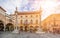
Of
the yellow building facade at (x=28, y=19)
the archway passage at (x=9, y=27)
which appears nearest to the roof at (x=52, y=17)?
the yellow building facade at (x=28, y=19)

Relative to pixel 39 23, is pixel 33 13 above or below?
above

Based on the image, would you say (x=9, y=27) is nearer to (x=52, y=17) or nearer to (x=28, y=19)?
(x=28, y=19)

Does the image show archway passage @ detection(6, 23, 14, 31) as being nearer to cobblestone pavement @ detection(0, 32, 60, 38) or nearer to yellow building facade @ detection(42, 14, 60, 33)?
cobblestone pavement @ detection(0, 32, 60, 38)

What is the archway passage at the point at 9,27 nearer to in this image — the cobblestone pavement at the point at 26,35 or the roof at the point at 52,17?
the cobblestone pavement at the point at 26,35

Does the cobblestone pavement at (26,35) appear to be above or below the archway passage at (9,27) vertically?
below

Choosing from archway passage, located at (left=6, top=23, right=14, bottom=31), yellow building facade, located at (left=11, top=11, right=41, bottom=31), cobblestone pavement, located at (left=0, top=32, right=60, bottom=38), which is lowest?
cobblestone pavement, located at (left=0, top=32, right=60, bottom=38)

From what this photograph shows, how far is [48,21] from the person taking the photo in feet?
7.54

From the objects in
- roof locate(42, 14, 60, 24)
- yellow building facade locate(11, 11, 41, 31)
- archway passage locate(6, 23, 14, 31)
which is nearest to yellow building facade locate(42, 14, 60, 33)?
roof locate(42, 14, 60, 24)

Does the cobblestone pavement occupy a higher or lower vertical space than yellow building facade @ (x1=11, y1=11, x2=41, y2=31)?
lower

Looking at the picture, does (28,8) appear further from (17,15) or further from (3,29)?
(3,29)

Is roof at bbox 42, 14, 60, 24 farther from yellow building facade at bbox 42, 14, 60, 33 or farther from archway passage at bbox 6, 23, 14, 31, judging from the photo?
archway passage at bbox 6, 23, 14, 31

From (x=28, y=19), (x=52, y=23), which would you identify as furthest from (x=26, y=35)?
(x=52, y=23)

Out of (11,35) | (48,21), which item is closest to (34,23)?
(48,21)

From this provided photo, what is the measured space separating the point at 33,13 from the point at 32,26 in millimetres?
203
